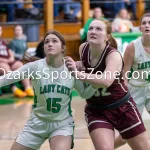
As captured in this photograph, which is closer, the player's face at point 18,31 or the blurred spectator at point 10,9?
the player's face at point 18,31

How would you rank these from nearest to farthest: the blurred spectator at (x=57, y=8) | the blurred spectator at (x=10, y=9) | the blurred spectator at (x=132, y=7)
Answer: the blurred spectator at (x=10, y=9) → the blurred spectator at (x=57, y=8) → the blurred spectator at (x=132, y=7)

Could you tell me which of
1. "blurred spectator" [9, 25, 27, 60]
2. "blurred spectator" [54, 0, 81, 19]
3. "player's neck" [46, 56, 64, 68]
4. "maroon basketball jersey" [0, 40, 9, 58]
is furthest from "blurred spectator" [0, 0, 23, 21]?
"player's neck" [46, 56, 64, 68]

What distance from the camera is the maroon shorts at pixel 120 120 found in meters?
6.53

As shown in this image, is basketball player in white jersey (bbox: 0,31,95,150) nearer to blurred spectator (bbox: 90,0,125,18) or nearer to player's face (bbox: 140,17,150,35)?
player's face (bbox: 140,17,150,35)

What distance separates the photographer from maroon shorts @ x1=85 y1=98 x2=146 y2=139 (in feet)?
21.4

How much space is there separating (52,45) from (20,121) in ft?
13.4

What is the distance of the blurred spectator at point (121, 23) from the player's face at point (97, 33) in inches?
369

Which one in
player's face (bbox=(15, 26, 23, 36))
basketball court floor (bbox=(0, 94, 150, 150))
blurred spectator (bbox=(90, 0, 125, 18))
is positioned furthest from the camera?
blurred spectator (bbox=(90, 0, 125, 18))

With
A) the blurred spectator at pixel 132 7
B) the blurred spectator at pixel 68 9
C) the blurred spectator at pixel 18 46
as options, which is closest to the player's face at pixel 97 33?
the blurred spectator at pixel 18 46

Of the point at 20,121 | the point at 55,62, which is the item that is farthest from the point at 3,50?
the point at 55,62

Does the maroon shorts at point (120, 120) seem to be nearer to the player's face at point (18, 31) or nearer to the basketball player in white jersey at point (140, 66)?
the basketball player in white jersey at point (140, 66)

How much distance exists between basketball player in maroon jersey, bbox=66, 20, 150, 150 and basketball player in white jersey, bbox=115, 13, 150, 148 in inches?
26.2

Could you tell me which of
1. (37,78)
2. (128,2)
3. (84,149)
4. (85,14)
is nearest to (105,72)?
(37,78)

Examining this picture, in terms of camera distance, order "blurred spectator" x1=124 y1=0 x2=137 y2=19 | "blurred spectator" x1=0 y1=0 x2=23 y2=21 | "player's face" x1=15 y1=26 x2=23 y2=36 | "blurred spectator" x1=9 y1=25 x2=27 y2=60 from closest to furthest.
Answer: "blurred spectator" x1=9 y1=25 x2=27 y2=60, "player's face" x1=15 y1=26 x2=23 y2=36, "blurred spectator" x1=0 y1=0 x2=23 y2=21, "blurred spectator" x1=124 y1=0 x2=137 y2=19
